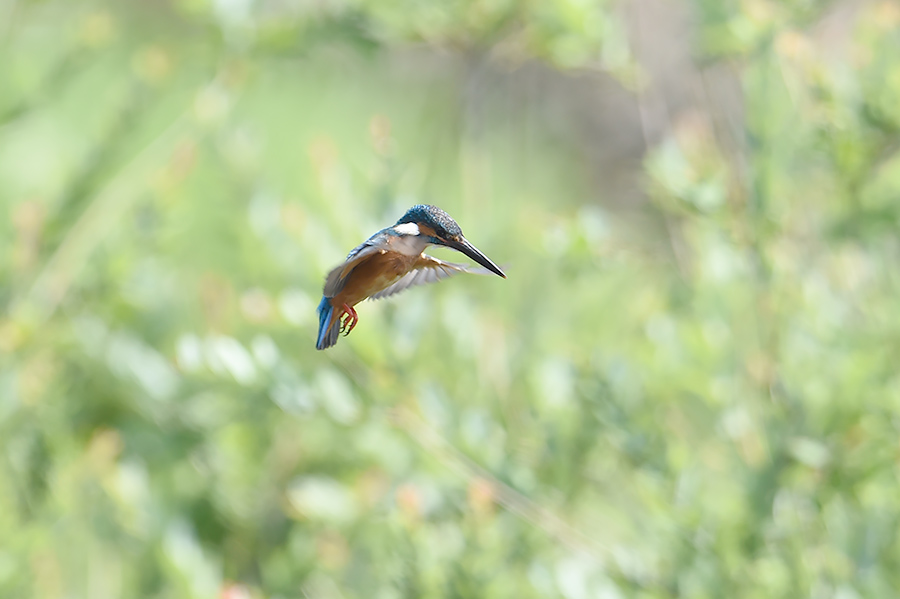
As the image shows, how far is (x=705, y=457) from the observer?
6.57 ft

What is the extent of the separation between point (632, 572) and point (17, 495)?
3.84 ft

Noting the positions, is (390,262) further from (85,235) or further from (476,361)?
(85,235)

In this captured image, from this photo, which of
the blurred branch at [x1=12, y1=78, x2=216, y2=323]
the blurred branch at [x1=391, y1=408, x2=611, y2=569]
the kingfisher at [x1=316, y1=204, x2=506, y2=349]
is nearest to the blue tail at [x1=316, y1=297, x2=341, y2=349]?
the kingfisher at [x1=316, y1=204, x2=506, y2=349]

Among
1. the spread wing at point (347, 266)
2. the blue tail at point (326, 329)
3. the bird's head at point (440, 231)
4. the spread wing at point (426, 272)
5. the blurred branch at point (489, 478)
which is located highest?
the bird's head at point (440, 231)

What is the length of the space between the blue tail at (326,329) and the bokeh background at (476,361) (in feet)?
1.45

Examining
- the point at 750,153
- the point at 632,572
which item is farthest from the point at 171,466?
the point at 750,153

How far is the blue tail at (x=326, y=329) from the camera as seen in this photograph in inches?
31.3

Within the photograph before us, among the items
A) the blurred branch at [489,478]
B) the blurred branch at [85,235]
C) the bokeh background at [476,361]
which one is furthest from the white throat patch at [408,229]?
the blurred branch at [85,235]

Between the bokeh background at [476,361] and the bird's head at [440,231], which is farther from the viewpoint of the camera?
the bokeh background at [476,361]

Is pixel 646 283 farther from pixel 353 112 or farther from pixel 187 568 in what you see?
pixel 353 112

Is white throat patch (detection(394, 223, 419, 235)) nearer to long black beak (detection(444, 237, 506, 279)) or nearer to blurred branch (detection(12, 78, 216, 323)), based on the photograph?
long black beak (detection(444, 237, 506, 279))

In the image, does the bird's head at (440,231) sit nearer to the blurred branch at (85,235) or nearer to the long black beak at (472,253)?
the long black beak at (472,253)

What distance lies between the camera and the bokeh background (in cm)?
160

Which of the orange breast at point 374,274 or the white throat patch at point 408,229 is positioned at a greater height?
the white throat patch at point 408,229
